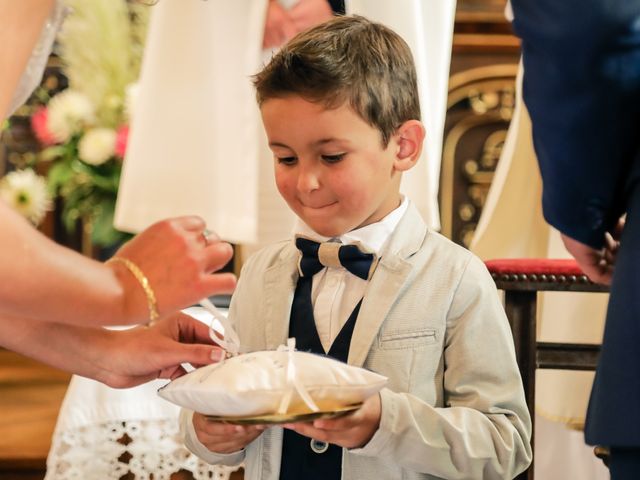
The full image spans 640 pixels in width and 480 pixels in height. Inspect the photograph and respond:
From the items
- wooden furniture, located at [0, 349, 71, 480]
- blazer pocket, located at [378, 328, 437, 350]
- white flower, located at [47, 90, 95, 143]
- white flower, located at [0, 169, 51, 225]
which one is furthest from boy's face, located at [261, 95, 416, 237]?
white flower, located at [0, 169, 51, 225]

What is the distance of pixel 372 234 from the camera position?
178 centimetres

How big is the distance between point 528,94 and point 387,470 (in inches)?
27.9

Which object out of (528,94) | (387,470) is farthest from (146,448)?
(528,94)

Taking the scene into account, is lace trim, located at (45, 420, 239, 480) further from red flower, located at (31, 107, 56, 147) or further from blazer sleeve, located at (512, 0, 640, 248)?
blazer sleeve, located at (512, 0, 640, 248)

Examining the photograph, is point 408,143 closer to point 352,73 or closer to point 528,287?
point 352,73

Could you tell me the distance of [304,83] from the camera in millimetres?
1740

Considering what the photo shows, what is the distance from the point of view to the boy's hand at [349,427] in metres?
1.52

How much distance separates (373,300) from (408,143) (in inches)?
12.7

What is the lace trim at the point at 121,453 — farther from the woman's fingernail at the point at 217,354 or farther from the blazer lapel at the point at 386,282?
the blazer lapel at the point at 386,282

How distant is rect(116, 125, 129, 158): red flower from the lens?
3207 millimetres

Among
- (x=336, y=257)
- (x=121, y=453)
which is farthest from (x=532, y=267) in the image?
(x=121, y=453)

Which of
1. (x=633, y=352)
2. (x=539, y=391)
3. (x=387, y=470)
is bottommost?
(x=539, y=391)

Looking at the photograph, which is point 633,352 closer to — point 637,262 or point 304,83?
point 637,262

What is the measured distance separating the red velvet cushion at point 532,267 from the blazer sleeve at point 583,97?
84 cm
